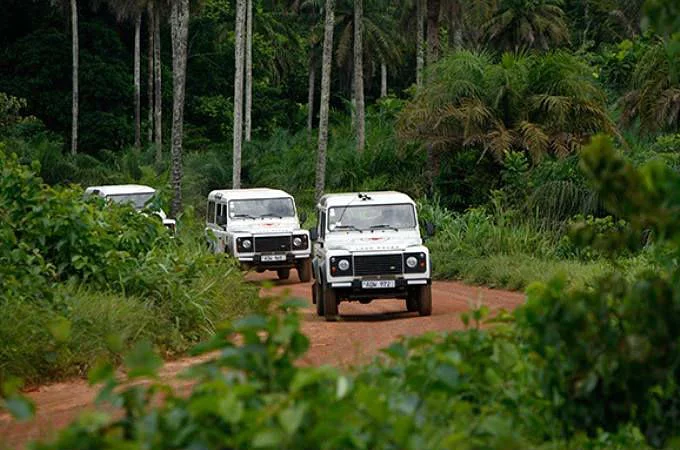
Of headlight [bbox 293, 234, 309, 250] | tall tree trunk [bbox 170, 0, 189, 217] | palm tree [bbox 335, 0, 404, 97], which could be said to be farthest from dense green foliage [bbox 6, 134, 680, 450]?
palm tree [bbox 335, 0, 404, 97]

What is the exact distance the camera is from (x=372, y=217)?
64.4 ft

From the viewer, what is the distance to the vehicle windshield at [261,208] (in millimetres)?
26078

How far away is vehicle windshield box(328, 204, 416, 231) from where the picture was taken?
64.2ft

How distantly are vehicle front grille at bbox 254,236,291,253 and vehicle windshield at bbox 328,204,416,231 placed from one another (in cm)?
578

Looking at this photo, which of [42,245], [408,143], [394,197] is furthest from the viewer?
[408,143]

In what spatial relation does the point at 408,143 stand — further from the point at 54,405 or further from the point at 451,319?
the point at 54,405

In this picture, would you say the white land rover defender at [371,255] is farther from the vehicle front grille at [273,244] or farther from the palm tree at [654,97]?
the palm tree at [654,97]

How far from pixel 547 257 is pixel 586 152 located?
19.7m

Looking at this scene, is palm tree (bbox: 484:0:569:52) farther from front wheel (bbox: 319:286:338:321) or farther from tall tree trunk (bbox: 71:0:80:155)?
front wheel (bbox: 319:286:338:321)

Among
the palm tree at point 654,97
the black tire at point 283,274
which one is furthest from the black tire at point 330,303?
the palm tree at point 654,97

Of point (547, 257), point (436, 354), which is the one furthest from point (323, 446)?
point (547, 257)

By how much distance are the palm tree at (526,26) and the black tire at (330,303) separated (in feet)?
154

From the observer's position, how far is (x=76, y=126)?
56562 mm

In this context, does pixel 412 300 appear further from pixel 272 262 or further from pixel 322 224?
pixel 272 262
